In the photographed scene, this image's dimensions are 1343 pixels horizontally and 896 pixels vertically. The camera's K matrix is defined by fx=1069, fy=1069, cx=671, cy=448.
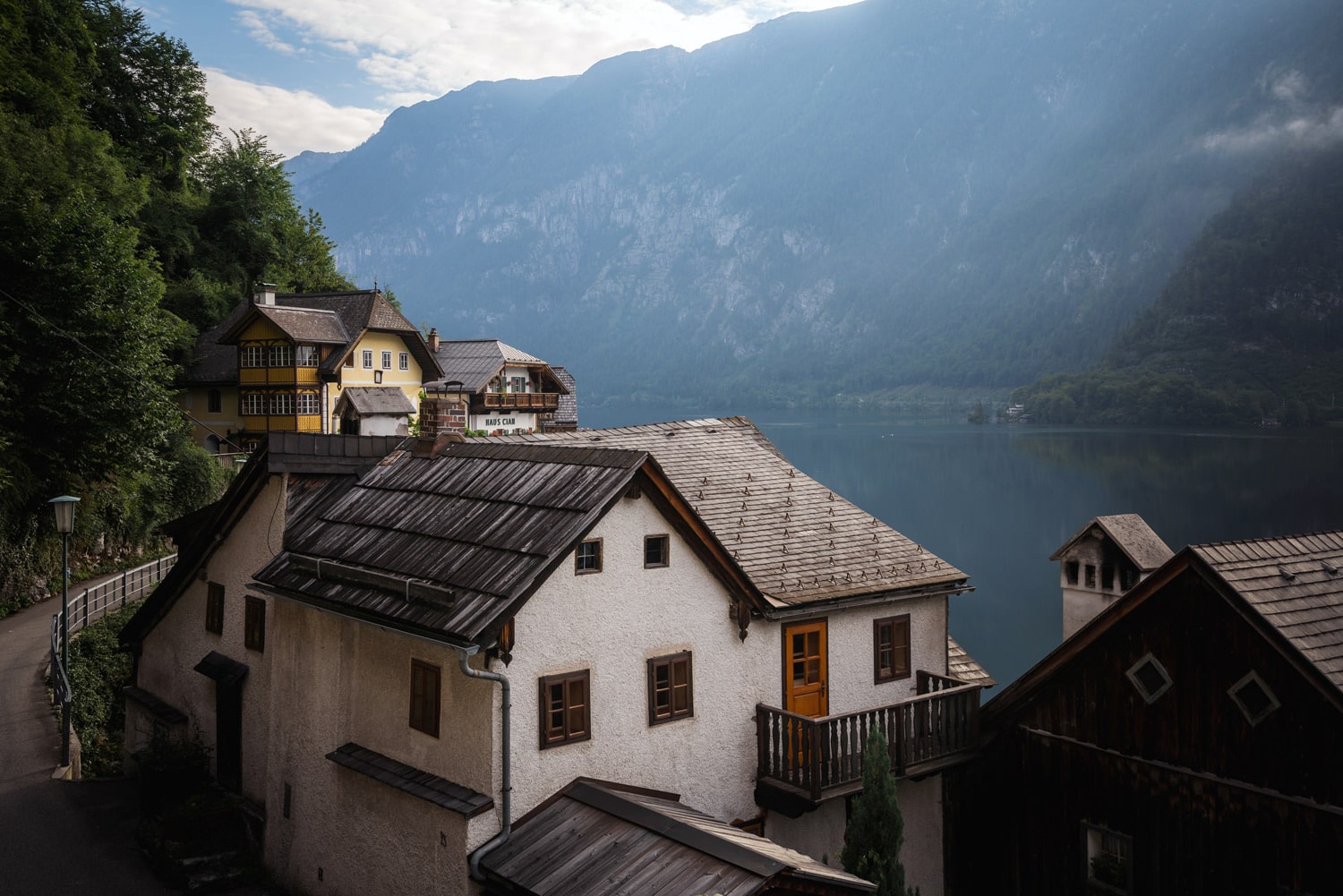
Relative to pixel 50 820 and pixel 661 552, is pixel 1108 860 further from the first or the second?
pixel 50 820

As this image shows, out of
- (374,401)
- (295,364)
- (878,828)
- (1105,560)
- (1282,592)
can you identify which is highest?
(295,364)

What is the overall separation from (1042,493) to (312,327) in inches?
2838

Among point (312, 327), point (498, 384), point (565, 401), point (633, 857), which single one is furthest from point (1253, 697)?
point (565, 401)

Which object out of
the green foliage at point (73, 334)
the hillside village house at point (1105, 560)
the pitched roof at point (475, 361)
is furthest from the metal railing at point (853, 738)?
the pitched roof at point (475, 361)

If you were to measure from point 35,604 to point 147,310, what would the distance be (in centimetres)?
845

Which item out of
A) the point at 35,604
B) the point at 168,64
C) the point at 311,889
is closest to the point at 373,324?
the point at 168,64

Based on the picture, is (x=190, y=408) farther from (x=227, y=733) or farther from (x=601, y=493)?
(x=601, y=493)

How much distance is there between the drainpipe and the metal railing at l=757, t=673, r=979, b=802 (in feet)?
13.2

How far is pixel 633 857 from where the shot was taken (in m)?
10.1

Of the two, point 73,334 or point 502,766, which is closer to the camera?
point 502,766

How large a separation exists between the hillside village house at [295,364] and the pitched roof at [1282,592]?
1702 inches

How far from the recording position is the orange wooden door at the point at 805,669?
14281mm

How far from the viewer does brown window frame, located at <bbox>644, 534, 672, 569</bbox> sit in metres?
12.3

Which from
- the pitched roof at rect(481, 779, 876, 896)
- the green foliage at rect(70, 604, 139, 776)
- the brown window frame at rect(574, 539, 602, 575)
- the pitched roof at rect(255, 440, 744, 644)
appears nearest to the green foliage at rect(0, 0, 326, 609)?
the green foliage at rect(70, 604, 139, 776)
